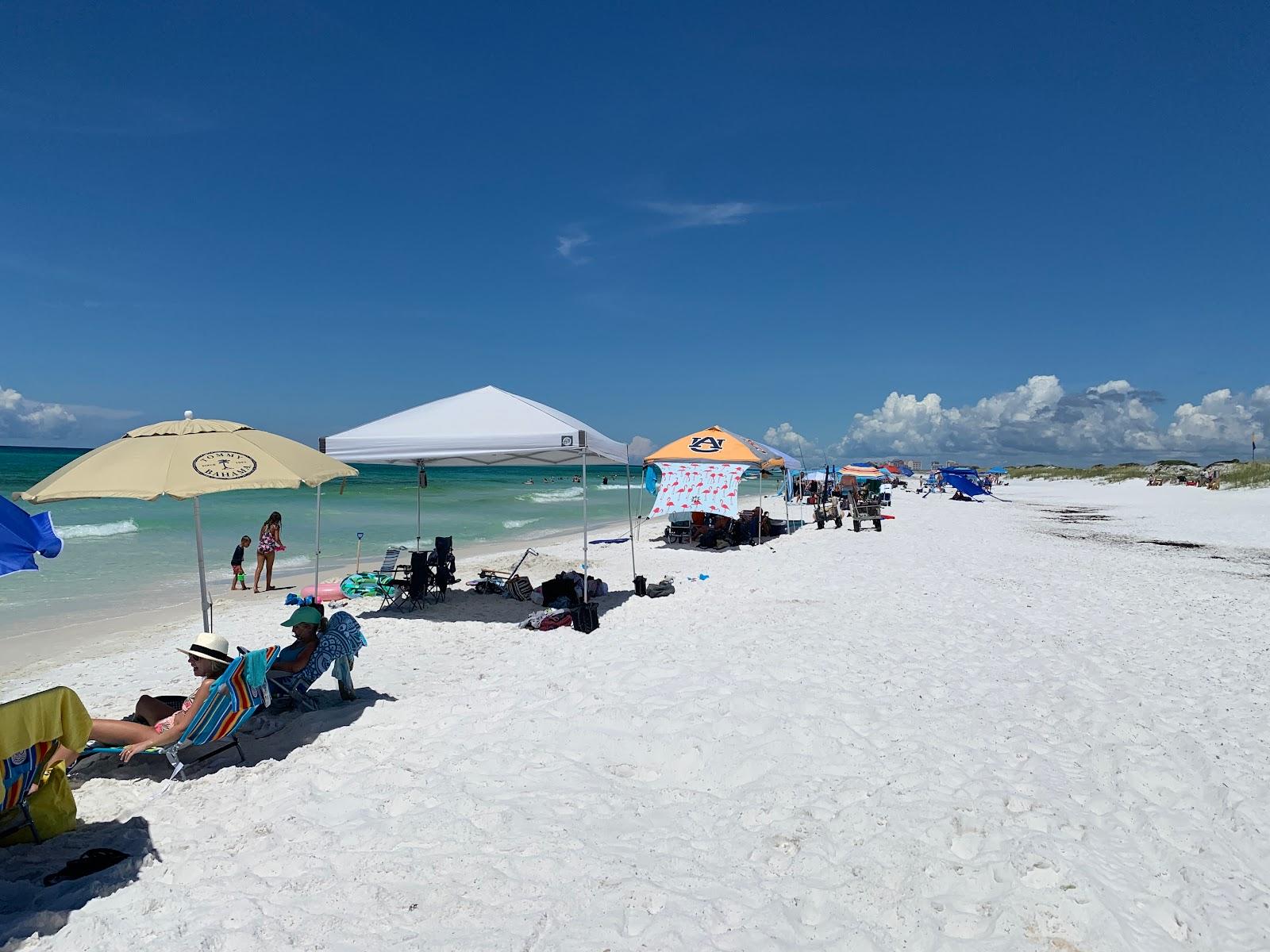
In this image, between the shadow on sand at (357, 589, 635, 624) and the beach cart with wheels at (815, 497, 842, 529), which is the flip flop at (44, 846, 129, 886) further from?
the beach cart with wheels at (815, 497, 842, 529)

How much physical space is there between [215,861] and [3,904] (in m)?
0.70

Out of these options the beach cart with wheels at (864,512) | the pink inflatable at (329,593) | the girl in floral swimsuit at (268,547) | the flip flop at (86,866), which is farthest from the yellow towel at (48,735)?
the beach cart with wheels at (864,512)

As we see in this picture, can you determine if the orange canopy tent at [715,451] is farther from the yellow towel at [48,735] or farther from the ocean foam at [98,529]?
the ocean foam at [98,529]

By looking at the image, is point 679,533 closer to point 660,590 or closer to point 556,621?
point 660,590

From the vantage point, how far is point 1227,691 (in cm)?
507

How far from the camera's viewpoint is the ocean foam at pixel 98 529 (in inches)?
707

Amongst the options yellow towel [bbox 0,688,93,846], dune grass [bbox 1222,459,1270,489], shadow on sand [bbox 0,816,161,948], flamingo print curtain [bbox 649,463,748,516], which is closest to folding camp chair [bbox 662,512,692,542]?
flamingo print curtain [bbox 649,463,748,516]

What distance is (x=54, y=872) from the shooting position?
2953 millimetres

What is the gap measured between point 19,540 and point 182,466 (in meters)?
1.63

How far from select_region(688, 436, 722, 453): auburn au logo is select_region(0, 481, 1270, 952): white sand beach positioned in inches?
262

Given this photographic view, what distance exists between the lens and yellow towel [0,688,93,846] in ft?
8.87

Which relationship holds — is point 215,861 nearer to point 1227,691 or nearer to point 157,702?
point 157,702

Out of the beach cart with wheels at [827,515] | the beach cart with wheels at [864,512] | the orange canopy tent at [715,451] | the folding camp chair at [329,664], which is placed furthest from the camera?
the beach cart with wheels at [827,515]

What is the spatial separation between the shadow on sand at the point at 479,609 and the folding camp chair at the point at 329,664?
2.75 metres
